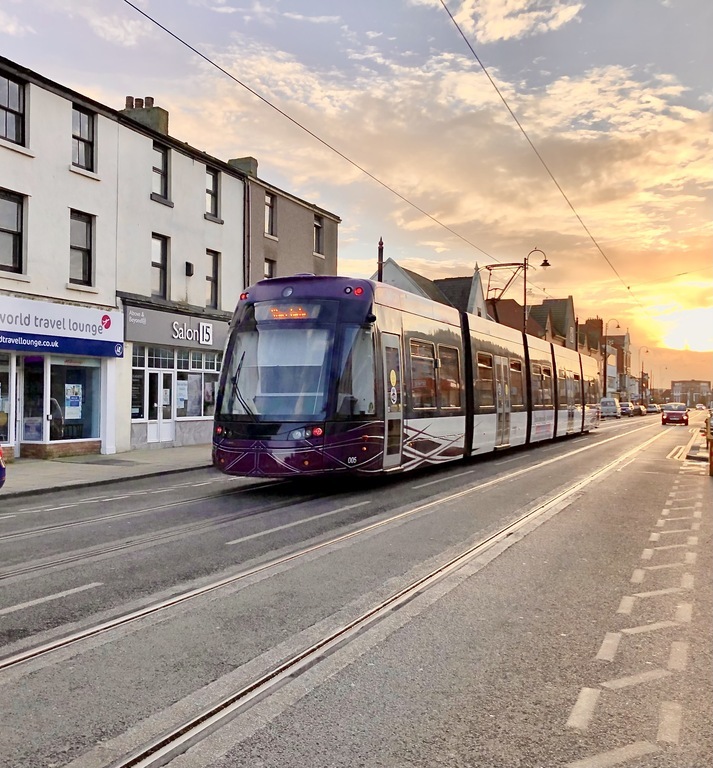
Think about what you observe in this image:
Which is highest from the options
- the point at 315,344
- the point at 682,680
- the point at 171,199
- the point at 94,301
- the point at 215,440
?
the point at 171,199

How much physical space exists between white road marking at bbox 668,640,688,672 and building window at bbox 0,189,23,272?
666 inches

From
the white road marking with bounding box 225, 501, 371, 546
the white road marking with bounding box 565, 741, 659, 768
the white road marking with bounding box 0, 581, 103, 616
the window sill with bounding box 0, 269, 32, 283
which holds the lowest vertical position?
the white road marking with bounding box 565, 741, 659, 768

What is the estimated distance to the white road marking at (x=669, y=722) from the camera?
3564 mm

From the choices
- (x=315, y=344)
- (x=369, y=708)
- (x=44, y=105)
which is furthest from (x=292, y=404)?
(x=44, y=105)

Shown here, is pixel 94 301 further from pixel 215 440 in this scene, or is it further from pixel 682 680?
pixel 682 680

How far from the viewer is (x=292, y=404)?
37.3 ft

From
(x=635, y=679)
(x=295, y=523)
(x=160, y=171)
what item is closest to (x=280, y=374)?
(x=295, y=523)

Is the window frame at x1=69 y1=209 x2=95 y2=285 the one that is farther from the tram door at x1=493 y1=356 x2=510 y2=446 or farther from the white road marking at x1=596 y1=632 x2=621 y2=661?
the white road marking at x1=596 y1=632 x2=621 y2=661

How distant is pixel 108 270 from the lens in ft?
66.3

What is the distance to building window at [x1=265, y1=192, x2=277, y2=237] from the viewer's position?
27.9 m

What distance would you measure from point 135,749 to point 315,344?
852 centimetres

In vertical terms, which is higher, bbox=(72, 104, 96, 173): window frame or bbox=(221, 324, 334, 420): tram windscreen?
bbox=(72, 104, 96, 173): window frame

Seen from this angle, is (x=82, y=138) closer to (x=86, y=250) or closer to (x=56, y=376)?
(x=86, y=250)

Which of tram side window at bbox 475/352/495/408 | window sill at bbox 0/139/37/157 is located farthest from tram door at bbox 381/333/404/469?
window sill at bbox 0/139/37/157
